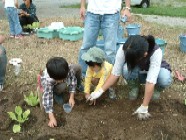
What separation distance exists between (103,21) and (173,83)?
123cm

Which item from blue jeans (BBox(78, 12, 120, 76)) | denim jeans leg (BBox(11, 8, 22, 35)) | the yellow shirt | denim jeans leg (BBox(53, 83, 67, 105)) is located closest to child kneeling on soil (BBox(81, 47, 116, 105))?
the yellow shirt

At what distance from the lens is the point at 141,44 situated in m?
2.94

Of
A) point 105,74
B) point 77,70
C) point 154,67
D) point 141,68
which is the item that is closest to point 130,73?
point 141,68

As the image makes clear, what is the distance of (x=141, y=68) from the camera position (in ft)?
11.6

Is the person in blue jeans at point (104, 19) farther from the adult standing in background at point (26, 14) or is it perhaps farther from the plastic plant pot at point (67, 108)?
the adult standing in background at point (26, 14)

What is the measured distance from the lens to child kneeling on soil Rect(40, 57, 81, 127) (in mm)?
3160

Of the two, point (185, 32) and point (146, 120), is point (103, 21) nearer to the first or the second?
point (146, 120)

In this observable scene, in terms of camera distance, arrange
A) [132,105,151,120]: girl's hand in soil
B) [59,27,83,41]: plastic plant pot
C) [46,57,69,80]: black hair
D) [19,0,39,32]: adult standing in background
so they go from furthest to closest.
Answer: [19,0,39,32]: adult standing in background < [59,27,83,41]: plastic plant pot < [132,105,151,120]: girl's hand in soil < [46,57,69,80]: black hair

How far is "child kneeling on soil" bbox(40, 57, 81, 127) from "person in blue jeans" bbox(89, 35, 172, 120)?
0.96ft

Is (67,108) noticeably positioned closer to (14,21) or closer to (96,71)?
(96,71)

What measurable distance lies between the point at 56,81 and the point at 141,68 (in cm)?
90

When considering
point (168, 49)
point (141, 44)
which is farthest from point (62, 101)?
point (168, 49)

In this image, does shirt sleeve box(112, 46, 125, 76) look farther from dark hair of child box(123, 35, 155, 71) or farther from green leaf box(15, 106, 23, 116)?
green leaf box(15, 106, 23, 116)

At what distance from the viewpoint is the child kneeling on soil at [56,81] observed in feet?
10.4
